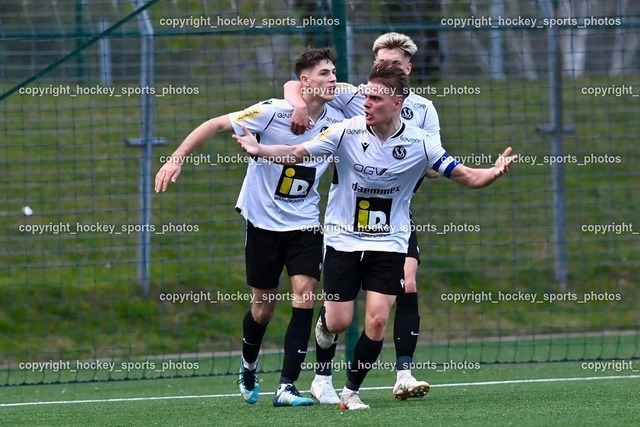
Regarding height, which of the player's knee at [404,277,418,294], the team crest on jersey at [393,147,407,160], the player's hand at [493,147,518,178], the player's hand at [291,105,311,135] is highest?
the player's hand at [291,105,311,135]

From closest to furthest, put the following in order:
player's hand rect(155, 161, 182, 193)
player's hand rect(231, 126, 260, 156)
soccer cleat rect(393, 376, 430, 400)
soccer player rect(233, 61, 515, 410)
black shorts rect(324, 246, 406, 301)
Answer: player's hand rect(231, 126, 260, 156), player's hand rect(155, 161, 182, 193), soccer player rect(233, 61, 515, 410), black shorts rect(324, 246, 406, 301), soccer cleat rect(393, 376, 430, 400)

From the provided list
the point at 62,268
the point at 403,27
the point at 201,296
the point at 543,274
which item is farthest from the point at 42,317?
the point at 543,274

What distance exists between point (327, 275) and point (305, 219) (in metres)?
0.73

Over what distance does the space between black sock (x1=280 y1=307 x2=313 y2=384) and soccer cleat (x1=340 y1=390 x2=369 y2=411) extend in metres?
0.51

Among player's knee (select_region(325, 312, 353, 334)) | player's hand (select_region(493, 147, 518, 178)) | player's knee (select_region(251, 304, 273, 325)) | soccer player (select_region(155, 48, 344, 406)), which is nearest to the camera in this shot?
player's hand (select_region(493, 147, 518, 178))

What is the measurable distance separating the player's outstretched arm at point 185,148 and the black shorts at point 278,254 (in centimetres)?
75

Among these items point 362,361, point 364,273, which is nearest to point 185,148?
point 364,273

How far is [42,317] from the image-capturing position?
11.7 meters

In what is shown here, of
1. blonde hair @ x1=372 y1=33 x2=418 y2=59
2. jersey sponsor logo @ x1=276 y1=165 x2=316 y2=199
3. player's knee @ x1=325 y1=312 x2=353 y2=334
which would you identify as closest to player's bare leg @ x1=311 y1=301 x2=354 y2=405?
player's knee @ x1=325 y1=312 x2=353 y2=334

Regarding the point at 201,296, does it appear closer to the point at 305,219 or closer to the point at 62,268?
the point at 62,268

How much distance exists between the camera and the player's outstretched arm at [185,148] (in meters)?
6.72

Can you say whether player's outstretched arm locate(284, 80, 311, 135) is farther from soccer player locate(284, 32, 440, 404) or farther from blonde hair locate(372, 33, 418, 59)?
blonde hair locate(372, 33, 418, 59)

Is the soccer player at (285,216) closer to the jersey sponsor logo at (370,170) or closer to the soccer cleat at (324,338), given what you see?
the soccer cleat at (324,338)

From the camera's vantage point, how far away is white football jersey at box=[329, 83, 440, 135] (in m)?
7.71
